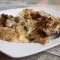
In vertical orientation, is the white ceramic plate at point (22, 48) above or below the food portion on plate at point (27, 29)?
below

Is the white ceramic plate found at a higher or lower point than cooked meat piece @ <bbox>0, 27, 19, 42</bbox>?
lower

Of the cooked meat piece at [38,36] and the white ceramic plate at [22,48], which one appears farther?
the cooked meat piece at [38,36]

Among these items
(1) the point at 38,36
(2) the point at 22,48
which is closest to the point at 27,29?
(1) the point at 38,36

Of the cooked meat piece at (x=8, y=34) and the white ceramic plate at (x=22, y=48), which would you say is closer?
the white ceramic plate at (x=22, y=48)

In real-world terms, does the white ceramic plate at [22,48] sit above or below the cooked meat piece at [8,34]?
below

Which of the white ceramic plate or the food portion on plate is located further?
the food portion on plate

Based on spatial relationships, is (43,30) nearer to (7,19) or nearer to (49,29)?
(49,29)

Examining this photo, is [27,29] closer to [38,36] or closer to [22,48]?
[38,36]

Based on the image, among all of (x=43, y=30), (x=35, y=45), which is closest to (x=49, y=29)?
(x=43, y=30)
